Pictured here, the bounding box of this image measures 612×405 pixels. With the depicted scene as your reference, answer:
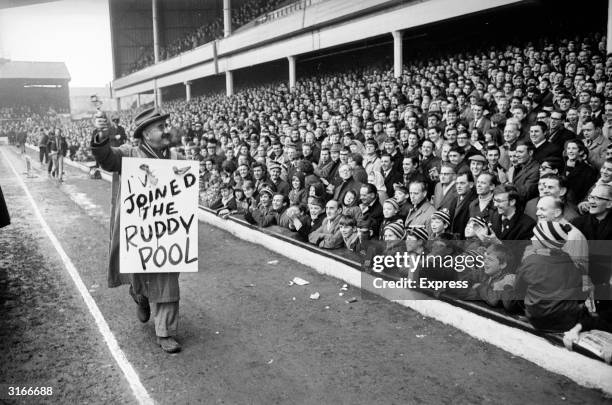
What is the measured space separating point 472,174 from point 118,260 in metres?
3.89

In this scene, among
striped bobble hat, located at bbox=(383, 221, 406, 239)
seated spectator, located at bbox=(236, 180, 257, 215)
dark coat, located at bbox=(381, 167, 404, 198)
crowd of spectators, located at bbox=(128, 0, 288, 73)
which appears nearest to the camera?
striped bobble hat, located at bbox=(383, 221, 406, 239)

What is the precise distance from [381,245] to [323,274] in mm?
954

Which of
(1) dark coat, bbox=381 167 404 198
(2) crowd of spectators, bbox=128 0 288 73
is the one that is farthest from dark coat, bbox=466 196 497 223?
(2) crowd of spectators, bbox=128 0 288 73

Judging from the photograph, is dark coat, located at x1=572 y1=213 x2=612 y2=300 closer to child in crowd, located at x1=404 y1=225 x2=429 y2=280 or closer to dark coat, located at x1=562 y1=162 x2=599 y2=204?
dark coat, located at x1=562 y1=162 x2=599 y2=204

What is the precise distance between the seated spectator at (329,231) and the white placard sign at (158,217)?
271 centimetres

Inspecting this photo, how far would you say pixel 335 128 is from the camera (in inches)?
396

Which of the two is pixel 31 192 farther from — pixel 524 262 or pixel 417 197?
pixel 524 262

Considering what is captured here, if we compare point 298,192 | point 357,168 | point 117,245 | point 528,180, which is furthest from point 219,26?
point 117,245

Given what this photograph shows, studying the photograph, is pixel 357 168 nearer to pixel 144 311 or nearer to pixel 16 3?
pixel 144 311

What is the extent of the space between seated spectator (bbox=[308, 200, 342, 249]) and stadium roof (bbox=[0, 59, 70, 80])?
209 ft

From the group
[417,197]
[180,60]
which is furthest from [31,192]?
[180,60]

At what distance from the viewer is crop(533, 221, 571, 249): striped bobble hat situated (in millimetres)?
3896

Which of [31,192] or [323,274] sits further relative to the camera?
[31,192]

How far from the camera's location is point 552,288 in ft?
12.3
